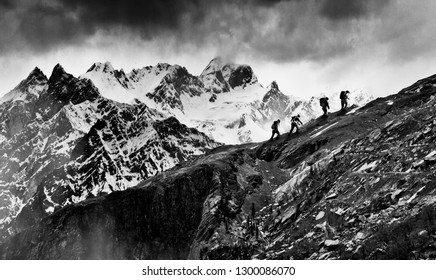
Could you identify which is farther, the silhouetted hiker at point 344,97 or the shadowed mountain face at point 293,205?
the silhouetted hiker at point 344,97

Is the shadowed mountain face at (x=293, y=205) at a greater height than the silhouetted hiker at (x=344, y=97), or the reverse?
the silhouetted hiker at (x=344, y=97)

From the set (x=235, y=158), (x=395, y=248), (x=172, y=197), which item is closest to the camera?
(x=395, y=248)

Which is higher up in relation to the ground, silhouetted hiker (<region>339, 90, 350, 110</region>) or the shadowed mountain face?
silhouetted hiker (<region>339, 90, 350, 110</region>)

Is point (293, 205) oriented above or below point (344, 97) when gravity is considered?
below

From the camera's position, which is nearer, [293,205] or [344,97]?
[293,205]

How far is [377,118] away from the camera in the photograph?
9606 centimetres

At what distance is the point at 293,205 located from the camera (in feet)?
245

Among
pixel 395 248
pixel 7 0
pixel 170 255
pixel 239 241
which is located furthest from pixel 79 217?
pixel 395 248

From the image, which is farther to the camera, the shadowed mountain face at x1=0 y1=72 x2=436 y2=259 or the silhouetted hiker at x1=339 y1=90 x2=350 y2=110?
the silhouetted hiker at x1=339 y1=90 x2=350 y2=110

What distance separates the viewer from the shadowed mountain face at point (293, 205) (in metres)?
52.9

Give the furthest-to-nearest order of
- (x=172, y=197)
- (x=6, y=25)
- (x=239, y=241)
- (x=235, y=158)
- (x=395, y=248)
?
(x=235, y=158) < (x=172, y=197) < (x=239, y=241) < (x=6, y=25) < (x=395, y=248)

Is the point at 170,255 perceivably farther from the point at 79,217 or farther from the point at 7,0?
the point at 7,0

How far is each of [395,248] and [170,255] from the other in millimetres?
38994

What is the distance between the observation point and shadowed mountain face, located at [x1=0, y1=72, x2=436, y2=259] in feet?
174
